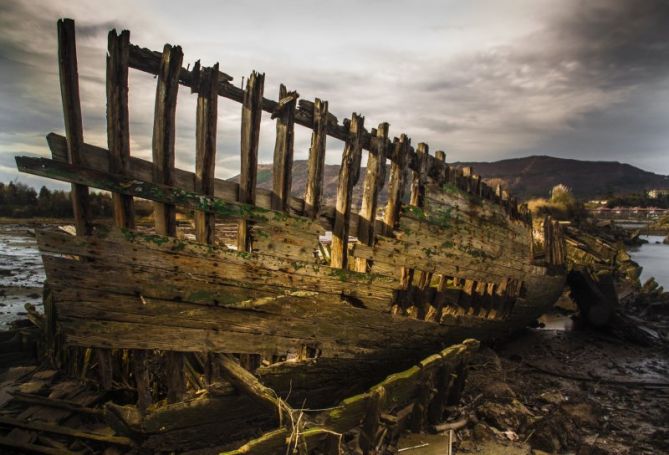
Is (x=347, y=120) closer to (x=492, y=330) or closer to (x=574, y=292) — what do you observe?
(x=492, y=330)

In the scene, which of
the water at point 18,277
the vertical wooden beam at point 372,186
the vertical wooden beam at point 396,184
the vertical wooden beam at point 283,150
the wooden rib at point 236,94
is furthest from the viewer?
the water at point 18,277

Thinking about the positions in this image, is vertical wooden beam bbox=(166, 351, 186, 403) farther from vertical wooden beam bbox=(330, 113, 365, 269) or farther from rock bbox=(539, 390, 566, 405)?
rock bbox=(539, 390, 566, 405)

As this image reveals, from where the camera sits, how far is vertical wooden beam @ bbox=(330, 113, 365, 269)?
15.2 feet

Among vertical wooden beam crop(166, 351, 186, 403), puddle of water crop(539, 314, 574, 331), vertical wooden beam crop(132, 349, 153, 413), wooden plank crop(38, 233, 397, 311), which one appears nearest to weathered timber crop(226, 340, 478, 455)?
vertical wooden beam crop(166, 351, 186, 403)

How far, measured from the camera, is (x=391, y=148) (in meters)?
5.32

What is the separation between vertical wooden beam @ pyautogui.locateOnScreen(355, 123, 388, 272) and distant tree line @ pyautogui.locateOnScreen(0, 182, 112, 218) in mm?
32234

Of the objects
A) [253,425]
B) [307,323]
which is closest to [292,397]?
[253,425]

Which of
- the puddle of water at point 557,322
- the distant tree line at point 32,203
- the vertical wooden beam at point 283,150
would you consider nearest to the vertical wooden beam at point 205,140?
the vertical wooden beam at point 283,150

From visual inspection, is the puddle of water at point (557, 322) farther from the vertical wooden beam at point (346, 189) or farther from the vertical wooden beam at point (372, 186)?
the vertical wooden beam at point (346, 189)

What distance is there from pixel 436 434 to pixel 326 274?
290 cm

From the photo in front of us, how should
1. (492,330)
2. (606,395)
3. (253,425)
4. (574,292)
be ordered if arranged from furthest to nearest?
(574,292), (492,330), (606,395), (253,425)

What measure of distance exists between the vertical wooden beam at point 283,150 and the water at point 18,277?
10227 mm

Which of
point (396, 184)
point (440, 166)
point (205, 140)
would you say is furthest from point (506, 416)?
point (205, 140)

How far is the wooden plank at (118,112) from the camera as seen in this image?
3.05 metres
